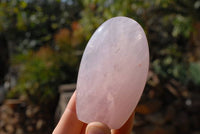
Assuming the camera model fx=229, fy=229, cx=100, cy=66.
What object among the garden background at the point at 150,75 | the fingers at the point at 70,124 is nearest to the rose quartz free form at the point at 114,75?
the fingers at the point at 70,124

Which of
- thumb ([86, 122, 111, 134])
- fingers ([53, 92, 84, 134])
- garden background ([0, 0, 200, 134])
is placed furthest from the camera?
garden background ([0, 0, 200, 134])

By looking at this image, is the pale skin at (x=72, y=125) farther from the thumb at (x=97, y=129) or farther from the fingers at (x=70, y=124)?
the thumb at (x=97, y=129)

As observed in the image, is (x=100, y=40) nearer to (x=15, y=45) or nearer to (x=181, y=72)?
(x=181, y=72)

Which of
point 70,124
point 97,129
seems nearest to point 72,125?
point 70,124

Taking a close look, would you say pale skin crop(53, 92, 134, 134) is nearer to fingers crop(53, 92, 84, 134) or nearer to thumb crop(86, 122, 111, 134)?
fingers crop(53, 92, 84, 134)

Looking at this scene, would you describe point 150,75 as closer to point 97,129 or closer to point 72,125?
point 72,125

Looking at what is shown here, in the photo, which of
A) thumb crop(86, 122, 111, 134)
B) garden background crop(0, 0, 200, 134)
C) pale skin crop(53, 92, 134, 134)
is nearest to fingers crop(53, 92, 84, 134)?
pale skin crop(53, 92, 134, 134)
